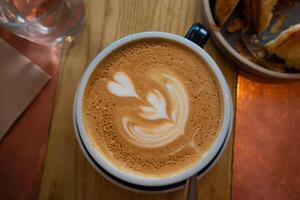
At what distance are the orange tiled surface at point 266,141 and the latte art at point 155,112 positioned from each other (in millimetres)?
129

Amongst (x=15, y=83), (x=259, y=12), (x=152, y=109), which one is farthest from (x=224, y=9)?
(x=15, y=83)

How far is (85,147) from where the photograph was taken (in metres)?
0.58

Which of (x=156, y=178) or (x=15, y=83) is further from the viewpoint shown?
(x=15, y=83)

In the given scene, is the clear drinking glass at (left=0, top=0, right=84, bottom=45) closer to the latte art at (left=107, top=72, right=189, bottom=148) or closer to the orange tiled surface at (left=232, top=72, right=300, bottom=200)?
the latte art at (left=107, top=72, right=189, bottom=148)

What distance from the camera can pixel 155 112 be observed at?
58 cm

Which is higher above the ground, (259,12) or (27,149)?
(259,12)

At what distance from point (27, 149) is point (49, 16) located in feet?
0.70

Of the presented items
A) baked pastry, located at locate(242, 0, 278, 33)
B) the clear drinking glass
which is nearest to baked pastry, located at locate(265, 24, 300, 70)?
baked pastry, located at locate(242, 0, 278, 33)

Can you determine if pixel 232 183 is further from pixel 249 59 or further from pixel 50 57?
pixel 50 57

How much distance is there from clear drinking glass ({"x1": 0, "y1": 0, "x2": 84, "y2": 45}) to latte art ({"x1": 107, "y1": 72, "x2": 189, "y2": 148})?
15cm

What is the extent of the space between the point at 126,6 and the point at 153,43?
0.11 meters

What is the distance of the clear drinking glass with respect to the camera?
2.22 ft

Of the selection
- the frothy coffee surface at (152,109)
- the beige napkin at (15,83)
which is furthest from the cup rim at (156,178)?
the beige napkin at (15,83)

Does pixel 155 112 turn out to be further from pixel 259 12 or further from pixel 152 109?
pixel 259 12
